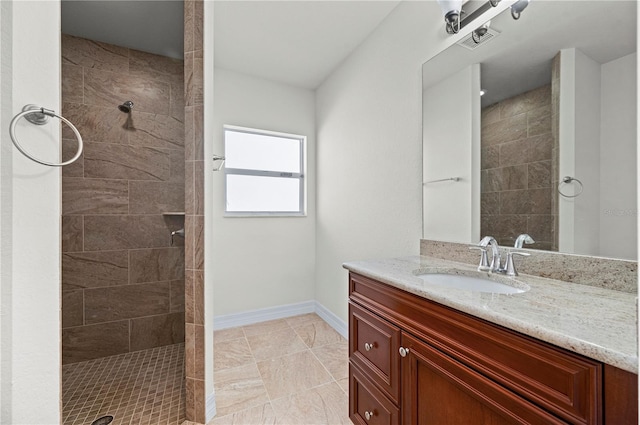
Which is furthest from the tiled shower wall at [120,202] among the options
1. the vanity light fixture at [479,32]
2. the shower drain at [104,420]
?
the vanity light fixture at [479,32]

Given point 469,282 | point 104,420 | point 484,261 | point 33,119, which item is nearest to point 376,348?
point 469,282

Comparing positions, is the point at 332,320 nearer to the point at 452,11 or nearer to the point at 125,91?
the point at 452,11

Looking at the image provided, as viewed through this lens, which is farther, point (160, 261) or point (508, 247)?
point (160, 261)

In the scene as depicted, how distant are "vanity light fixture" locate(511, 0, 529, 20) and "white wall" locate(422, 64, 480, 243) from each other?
239mm

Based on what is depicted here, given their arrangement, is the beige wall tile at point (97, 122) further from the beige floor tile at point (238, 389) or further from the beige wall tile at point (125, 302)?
the beige floor tile at point (238, 389)

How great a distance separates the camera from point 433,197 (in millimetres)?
1628

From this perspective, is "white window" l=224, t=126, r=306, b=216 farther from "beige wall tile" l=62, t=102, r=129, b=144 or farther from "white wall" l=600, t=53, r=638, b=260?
"white wall" l=600, t=53, r=638, b=260

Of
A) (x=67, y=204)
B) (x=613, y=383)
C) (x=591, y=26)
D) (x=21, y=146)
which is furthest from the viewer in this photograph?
(x=67, y=204)

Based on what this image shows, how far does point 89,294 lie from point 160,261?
52 cm

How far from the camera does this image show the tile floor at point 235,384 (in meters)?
1.52

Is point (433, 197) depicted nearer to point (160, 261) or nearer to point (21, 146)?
point (21, 146)

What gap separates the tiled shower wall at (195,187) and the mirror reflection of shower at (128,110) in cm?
108

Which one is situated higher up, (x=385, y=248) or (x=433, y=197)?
(x=433, y=197)

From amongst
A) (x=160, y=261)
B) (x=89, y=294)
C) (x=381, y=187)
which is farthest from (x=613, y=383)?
(x=89, y=294)
